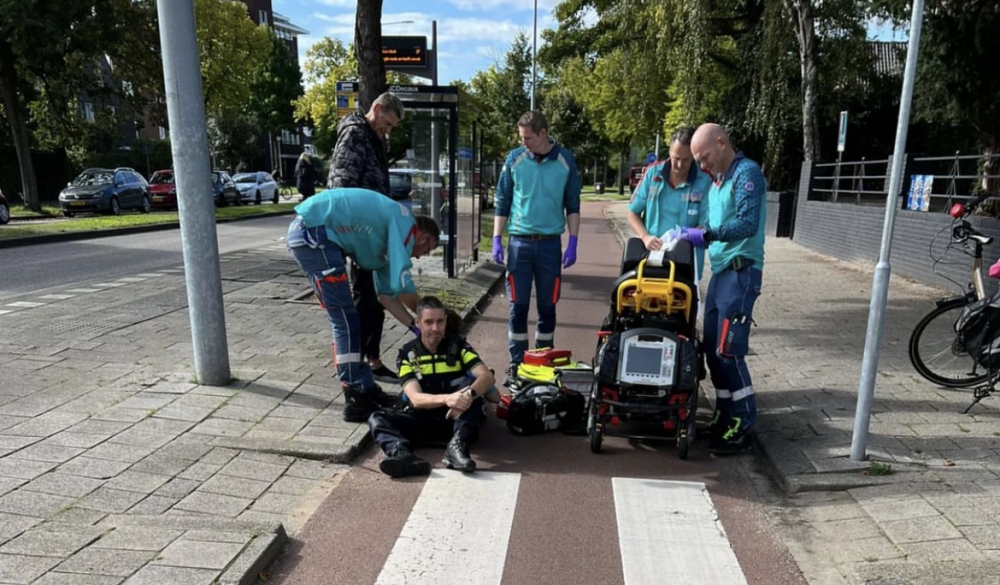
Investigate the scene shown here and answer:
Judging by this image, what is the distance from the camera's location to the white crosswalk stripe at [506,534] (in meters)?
3.12

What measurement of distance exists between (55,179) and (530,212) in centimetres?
3486

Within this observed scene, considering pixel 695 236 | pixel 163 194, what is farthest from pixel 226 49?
pixel 695 236

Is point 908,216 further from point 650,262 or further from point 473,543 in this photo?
point 473,543

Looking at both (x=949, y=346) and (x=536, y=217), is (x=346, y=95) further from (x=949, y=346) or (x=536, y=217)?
(x=949, y=346)

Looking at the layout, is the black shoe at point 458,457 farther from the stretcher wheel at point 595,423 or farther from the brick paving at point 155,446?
the stretcher wheel at point 595,423

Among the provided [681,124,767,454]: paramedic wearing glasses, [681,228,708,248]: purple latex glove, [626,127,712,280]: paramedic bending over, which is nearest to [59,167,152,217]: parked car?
[626,127,712,280]: paramedic bending over

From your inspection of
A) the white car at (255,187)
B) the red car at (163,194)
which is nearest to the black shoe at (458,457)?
the red car at (163,194)

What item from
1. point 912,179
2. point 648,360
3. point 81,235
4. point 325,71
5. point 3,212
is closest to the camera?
point 648,360

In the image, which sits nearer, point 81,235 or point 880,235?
point 880,235

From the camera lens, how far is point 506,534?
3.45 metres

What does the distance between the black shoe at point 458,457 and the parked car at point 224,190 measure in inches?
1050

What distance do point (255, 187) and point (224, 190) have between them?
3.24 m

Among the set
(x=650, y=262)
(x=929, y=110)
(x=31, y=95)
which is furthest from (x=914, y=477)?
(x=31, y=95)

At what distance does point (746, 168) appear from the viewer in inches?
173
